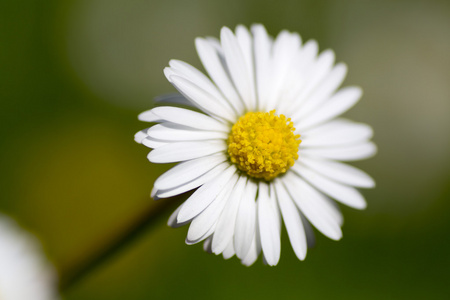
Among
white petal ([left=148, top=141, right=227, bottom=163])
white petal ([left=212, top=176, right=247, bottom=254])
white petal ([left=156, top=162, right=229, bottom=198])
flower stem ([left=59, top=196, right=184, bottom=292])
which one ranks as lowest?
flower stem ([left=59, top=196, right=184, bottom=292])

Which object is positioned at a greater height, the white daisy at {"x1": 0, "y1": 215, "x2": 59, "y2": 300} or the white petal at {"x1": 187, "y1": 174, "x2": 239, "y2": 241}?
the white petal at {"x1": 187, "y1": 174, "x2": 239, "y2": 241}

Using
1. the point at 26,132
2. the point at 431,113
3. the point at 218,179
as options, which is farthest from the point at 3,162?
the point at 431,113

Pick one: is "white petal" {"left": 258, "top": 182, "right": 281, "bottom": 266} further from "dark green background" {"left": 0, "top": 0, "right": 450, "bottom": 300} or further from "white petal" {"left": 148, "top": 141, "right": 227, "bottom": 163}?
"dark green background" {"left": 0, "top": 0, "right": 450, "bottom": 300}

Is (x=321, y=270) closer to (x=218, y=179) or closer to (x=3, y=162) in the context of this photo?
(x=218, y=179)

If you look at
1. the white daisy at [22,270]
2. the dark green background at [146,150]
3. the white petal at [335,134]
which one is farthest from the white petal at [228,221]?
the dark green background at [146,150]

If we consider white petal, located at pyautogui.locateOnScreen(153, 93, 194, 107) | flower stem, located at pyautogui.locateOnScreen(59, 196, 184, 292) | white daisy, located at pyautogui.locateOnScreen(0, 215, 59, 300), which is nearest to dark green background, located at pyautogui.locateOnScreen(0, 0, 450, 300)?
white daisy, located at pyautogui.locateOnScreen(0, 215, 59, 300)

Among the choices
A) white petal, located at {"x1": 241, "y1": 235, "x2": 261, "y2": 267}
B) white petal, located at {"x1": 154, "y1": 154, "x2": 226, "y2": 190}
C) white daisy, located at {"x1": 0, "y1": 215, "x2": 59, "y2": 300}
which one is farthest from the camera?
white daisy, located at {"x1": 0, "y1": 215, "x2": 59, "y2": 300}
